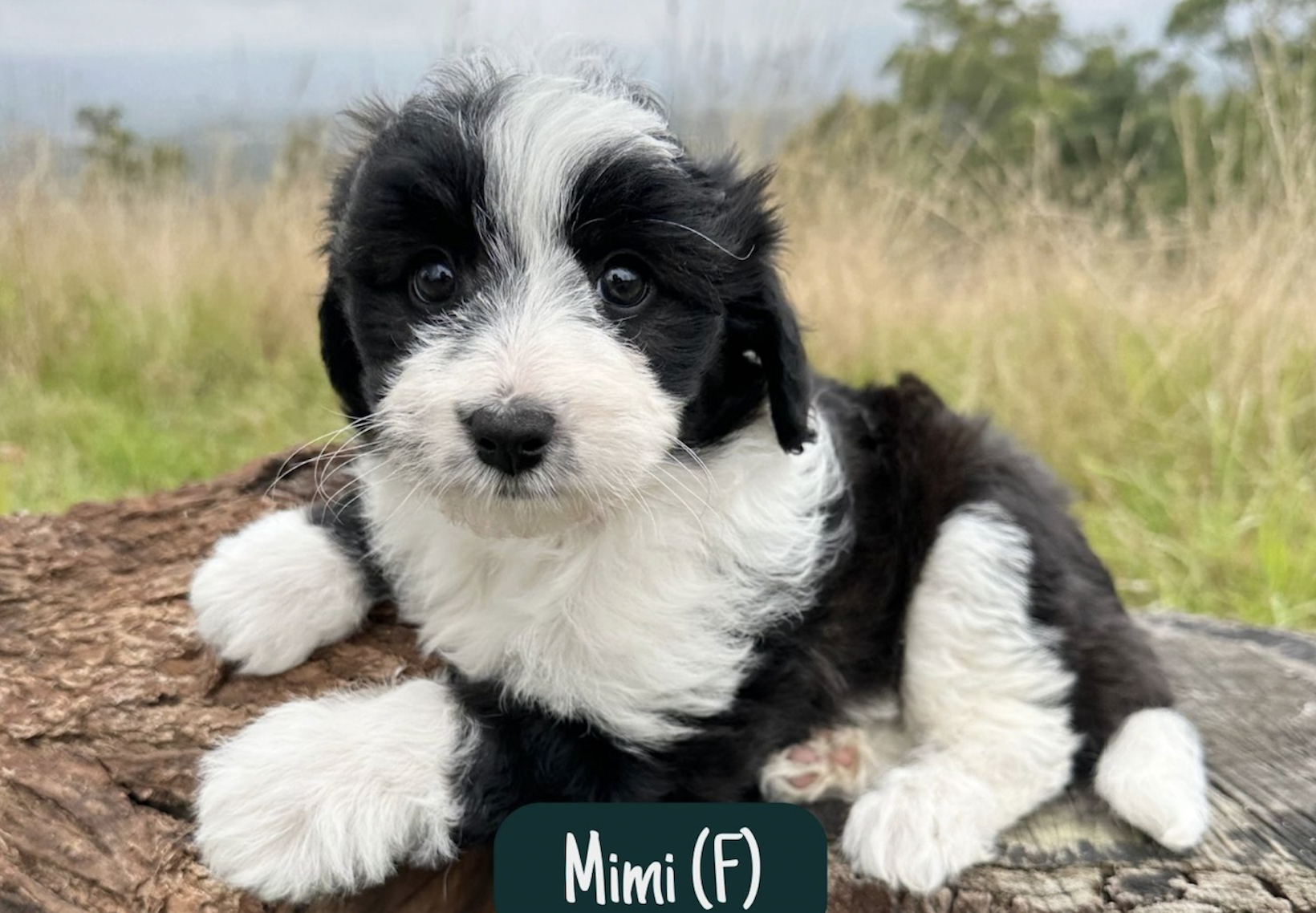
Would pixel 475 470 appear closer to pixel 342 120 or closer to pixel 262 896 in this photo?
pixel 262 896

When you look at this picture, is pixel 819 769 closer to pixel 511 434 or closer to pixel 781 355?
pixel 781 355

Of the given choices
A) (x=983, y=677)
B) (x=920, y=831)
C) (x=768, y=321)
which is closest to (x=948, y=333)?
(x=983, y=677)

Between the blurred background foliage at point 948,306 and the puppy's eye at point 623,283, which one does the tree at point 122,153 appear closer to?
the blurred background foliage at point 948,306

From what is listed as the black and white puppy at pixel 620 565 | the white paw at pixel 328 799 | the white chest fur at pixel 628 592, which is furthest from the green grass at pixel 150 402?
the white paw at pixel 328 799

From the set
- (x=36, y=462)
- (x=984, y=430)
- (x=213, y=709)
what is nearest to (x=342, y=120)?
(x=213, y=709)

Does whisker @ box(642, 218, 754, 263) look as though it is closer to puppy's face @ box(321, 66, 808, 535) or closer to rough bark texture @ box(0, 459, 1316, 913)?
puppy's face @ box(321, 66, 808, 535)
